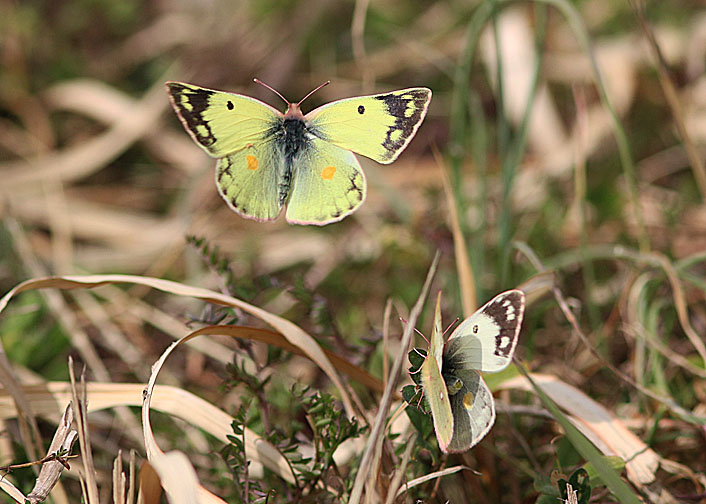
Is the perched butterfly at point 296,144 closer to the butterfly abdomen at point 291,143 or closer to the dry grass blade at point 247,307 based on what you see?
the butterfly abdomen at point 291,143

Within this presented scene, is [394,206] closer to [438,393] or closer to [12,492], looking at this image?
[438,393]

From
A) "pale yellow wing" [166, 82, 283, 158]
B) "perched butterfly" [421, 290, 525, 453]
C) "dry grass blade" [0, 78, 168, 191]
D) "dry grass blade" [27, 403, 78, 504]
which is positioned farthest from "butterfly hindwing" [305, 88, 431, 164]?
"dry grass blade" [0, 78, 168, 191]

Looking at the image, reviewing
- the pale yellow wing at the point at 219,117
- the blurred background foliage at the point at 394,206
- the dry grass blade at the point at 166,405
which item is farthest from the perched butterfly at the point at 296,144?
the dry grass blade at the point at 166,405

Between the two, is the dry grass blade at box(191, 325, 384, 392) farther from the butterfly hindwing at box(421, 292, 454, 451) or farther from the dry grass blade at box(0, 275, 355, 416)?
the butterfly hindwing at box(421, 292, 454, 451)

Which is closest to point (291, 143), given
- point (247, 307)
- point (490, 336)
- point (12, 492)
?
point (247, 307)

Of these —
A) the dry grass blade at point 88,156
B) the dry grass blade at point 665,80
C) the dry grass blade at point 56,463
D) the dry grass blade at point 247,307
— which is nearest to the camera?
the dry grass blade at point 56,463
